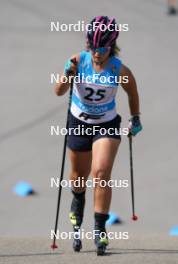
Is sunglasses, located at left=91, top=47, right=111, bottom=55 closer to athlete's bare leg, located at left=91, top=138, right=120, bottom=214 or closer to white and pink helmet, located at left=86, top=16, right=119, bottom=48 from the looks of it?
white and pink helmet, located at left=86, top=16, right=119, bottom=48

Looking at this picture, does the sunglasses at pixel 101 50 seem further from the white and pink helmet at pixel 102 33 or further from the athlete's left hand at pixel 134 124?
the athlete's left hand at pixel 134 124

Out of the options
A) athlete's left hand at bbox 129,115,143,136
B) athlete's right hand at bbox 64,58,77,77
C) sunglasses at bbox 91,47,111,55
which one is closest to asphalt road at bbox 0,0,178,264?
athlete's left hand at bbox 129,115,143,136

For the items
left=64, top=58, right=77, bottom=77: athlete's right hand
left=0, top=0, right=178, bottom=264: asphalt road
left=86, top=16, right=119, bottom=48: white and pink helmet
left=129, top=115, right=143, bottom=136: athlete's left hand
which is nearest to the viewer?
left=86, top=16, right=119, bottom=48: white and pink helmet

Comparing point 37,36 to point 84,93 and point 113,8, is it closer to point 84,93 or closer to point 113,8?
point 113,8

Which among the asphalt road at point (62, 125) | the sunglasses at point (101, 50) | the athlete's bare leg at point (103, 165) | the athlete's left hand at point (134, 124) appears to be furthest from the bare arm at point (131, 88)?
the asphalt road at point (62, 125)

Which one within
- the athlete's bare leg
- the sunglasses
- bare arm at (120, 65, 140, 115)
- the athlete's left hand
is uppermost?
the sunglasses

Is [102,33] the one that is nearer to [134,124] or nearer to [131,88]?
[131,88]

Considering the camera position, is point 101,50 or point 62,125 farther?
point 62,125

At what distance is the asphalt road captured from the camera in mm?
8827

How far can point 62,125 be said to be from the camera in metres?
14.5

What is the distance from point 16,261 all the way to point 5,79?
836 centimetres

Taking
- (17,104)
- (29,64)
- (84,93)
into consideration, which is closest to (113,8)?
(29,64)

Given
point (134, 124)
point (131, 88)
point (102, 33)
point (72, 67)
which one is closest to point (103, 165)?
point (134, 124)

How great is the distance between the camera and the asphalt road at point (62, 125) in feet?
29.0
